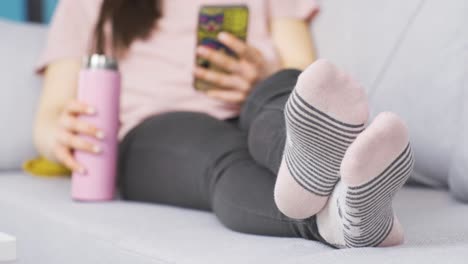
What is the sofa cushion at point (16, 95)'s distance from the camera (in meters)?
1.40

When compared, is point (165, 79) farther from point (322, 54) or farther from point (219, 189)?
point (219, 189)

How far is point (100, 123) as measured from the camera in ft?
3.61

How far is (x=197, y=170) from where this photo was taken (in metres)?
1.01

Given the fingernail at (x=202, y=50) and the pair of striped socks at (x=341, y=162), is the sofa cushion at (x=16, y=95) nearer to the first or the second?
the fingernail at (x=202, y=50)

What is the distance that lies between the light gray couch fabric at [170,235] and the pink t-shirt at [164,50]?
0.76 ft

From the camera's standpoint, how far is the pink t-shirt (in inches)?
50.4

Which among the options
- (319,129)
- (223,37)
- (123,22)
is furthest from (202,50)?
(319,129)

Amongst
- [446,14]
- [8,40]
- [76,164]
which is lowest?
[76,164]

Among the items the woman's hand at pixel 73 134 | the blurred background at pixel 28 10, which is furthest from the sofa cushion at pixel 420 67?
the blurred background at pixel 28 10

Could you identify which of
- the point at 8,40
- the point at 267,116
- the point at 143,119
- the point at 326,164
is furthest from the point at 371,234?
the point at 8,40

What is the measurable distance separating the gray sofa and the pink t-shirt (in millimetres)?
98

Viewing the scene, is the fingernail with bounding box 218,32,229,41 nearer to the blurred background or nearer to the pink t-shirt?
the pink t-shirt

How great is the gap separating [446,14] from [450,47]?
0.05 metres

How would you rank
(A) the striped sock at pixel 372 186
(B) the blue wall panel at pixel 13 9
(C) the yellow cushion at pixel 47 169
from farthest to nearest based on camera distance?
1. (B) the blue wall panel at pixel 13 9
2. (C) the yellow cushion at pixel 47 169
3. (A) the striped sock at pixel 372 186
